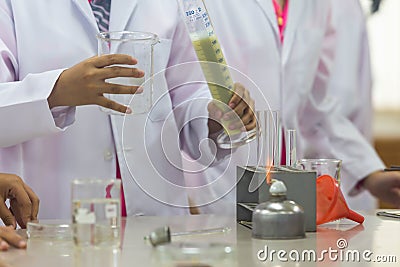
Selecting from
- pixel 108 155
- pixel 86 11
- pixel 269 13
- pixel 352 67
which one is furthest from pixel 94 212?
pixel 352 67

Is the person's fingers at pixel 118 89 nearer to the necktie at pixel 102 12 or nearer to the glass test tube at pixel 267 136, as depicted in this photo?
the glass test tube at pixel 267 136

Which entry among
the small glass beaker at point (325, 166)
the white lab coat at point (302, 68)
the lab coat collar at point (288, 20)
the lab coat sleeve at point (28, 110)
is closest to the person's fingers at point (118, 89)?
the lab coat sleeve at point (28, 110)

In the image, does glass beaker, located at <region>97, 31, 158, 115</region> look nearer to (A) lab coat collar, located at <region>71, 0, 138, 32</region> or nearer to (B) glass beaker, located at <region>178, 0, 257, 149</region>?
(B) glass beaker, located at <region>178, 0, 257, 149</region>

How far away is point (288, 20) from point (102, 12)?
84 cm

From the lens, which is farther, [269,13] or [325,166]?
[269,13]

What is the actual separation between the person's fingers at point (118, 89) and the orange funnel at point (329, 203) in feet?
1.36

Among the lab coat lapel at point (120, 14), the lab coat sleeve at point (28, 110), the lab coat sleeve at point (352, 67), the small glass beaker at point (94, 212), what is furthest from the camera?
the lab coat sleeve at point (352, 67)

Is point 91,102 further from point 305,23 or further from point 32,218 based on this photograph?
point 305,23

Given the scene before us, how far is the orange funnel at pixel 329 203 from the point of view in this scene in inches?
69.9

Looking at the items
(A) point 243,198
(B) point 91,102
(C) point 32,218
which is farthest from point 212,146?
(C) point 32,218

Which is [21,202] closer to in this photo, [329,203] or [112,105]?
[112,105]

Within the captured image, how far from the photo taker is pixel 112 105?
74.2 inches

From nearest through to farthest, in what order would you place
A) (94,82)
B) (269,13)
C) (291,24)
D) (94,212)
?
(94,212) < (94,82) < (269,13) < (291,24)

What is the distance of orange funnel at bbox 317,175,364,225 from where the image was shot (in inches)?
69.9
